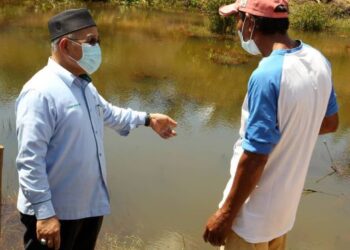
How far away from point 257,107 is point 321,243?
2.88 metres

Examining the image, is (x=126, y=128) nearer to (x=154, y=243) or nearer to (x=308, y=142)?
(x=308, y=142)

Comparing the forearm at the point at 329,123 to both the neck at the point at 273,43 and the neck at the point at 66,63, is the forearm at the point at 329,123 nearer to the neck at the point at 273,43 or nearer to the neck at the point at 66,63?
the neck at the point at 273,43

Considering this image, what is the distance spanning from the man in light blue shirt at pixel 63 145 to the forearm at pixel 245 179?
68 centimetres

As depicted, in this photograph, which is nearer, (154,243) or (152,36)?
(154,243)

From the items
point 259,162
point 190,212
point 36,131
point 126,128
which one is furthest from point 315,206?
point 36,131

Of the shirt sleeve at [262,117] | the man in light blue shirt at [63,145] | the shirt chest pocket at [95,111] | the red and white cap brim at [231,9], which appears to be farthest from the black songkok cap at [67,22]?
the shirt sleeve at [262,117]

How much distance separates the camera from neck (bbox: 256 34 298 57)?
171 cm

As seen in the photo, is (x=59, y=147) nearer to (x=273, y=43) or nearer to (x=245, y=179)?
(x=245, y=179)

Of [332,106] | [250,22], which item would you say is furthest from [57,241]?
[332,106]

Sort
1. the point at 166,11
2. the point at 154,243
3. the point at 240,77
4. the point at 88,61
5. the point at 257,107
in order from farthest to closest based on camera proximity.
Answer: the point at 166,11, the point at 240,77, the point at 154,243, the point at 88,61, the point at 257,107

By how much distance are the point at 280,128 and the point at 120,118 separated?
1046mm

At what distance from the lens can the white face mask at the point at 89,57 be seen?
6.73 ft

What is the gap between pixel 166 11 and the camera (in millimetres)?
22219

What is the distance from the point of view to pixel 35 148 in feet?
5.99
